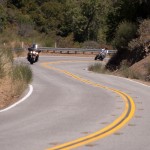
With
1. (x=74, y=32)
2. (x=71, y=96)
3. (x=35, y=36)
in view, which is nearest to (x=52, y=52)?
(x=35, y=36)

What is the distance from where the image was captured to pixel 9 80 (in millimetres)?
20328

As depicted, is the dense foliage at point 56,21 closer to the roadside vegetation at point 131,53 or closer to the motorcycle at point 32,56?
the motorcycle at point 32,56

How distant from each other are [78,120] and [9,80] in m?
A: 6.92

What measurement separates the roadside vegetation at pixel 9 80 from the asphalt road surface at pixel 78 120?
60cm

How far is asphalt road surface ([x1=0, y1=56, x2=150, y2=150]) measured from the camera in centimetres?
1077

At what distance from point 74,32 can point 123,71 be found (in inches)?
1690

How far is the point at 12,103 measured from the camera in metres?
17.8

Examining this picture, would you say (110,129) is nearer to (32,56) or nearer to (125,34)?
(125,34)

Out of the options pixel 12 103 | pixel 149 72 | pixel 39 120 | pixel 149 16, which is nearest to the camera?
pixel 39 120

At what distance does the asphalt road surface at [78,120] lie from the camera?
10767 mm

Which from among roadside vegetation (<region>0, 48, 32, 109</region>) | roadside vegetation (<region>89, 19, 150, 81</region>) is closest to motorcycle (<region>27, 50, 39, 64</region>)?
roadside vegetation (<region>89, 19, 150, 81</region>)

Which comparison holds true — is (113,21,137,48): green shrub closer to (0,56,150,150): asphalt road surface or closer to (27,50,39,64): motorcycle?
(27,50,39,64): motorcycle

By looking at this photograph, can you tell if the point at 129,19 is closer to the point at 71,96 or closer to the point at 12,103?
the point at 71,96

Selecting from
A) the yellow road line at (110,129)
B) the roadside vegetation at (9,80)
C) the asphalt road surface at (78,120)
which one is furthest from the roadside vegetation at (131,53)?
the yellow road line at (110,129)
